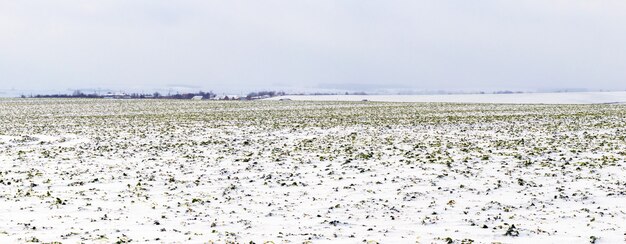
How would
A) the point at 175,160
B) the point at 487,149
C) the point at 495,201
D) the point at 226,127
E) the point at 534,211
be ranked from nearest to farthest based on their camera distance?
1. the point at 534,211
2. the point at 495,201
3. the point at 175,160
4. the point at 487,149
5. the point at 226,127

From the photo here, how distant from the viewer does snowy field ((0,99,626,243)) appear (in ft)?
31.7

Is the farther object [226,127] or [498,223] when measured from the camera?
[226,127]

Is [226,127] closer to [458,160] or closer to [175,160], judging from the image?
[175,160]

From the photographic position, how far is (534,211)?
10.9 metres

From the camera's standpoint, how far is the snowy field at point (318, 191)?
31.7 ft

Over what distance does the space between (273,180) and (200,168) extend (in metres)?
3.13

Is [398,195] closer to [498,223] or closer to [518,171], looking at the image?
[498,223]

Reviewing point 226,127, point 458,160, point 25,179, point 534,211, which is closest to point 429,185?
point 534,211

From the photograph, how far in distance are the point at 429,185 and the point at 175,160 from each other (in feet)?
28.2

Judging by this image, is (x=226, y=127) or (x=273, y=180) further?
(x=226, y=127)

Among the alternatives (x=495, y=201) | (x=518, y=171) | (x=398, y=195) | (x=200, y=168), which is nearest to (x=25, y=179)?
(x=200, y=168)

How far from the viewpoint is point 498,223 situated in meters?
10.1

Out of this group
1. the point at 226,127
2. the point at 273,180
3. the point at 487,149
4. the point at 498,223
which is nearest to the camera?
the point at 498,223

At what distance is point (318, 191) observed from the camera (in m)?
13.2
